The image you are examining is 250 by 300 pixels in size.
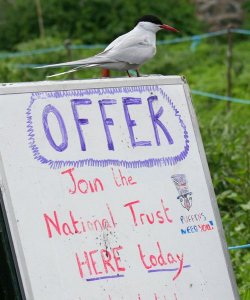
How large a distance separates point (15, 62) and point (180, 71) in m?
2.18

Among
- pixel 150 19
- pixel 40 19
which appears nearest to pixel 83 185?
pixel 150 19

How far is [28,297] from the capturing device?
3994mm

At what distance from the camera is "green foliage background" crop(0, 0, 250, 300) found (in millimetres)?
8023

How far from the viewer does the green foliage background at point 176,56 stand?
26.3 feet

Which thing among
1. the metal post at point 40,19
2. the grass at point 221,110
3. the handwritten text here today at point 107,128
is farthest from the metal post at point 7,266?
the metal post at point 40,19

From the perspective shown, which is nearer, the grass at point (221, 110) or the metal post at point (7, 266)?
the metal post at point (7, 266)

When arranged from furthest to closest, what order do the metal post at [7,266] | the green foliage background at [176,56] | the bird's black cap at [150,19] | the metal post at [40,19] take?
the metal post at [40,19], the green foliage background at [176,56], the bird's black cap at [150,19], the metal post at [7,266]

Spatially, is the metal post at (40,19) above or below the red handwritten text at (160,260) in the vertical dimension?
above

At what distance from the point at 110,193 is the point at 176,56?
9.44 meters

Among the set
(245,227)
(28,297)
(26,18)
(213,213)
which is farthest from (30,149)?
(26,18)

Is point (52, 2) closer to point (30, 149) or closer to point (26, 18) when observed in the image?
point (26, 18)

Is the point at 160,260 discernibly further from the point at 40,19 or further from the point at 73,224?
the point at 40,19

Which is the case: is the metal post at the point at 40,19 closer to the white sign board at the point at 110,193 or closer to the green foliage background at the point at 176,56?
the green foliage background at the point at 176,56

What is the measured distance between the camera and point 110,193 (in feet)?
14.3
